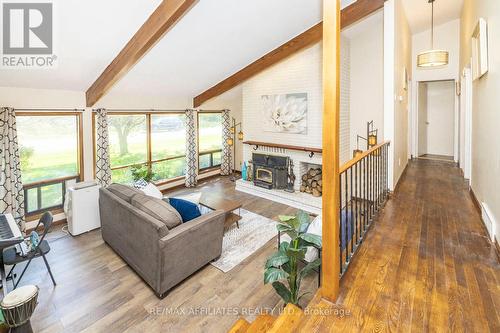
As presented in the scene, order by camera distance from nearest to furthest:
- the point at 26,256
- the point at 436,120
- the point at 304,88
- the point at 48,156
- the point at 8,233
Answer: the point at 8,233 < the point at 26,256 < the point at 48,156 < the point at 304,88 < the point at 436,120

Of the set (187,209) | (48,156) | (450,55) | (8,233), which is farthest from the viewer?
(450,55)

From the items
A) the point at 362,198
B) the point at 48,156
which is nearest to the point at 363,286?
the point at 362,198

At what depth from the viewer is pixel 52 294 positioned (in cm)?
303

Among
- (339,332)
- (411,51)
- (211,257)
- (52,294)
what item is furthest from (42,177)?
(411,51)

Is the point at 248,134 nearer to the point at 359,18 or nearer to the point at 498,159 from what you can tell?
the point at 359,18

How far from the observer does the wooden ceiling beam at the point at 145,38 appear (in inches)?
122

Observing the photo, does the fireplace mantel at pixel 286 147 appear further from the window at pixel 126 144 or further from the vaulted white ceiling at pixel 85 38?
the vaulted white ceiling at pixel 85 38

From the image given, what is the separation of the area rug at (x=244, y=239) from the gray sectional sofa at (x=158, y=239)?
21 cm

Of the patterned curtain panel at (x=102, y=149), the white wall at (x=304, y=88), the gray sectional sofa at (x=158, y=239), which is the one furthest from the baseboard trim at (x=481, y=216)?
the patterned curtain panel at (x=102, y=149)

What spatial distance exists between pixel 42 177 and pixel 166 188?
104 inches

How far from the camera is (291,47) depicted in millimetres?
5355

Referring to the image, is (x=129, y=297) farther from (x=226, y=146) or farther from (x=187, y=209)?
(x=226, y=146)

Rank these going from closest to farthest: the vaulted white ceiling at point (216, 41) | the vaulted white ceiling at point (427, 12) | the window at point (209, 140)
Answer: the vaulted white ceiling at point (216, 41) < the vaulted white ceiling at point (427, 12) < the window at point (209, 140)

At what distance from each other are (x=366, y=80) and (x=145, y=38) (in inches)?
163
